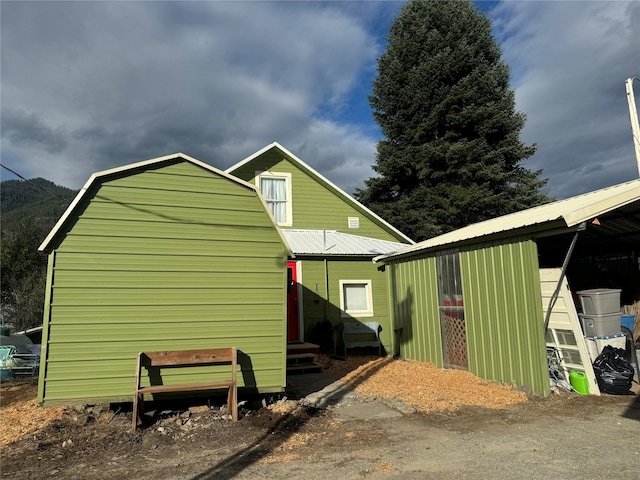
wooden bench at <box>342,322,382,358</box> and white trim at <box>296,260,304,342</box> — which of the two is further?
wooden bench at <box>342,322,382,358</box>

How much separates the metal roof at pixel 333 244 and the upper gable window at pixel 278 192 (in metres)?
0.57

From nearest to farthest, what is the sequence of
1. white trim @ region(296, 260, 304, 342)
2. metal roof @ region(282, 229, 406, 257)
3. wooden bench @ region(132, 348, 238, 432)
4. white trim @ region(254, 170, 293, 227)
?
wooden bench @ region(132, 348, 238, 432) → white trim @ region(296, 260, 304, 342) → metal roof @ region(282, 229, 406, 257) → white trim @ region(254, 170, 293, 227)

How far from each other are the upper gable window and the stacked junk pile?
8705 mm

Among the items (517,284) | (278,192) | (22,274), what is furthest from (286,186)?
(22,274)

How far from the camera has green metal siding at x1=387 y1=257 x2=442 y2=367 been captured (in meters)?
9.84

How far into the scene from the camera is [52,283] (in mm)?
6016

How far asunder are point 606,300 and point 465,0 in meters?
20.9

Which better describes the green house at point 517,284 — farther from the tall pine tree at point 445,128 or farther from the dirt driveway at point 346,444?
the tall pine tree at point 445,128

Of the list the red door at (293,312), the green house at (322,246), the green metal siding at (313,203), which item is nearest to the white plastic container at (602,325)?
the green house at (322,246)

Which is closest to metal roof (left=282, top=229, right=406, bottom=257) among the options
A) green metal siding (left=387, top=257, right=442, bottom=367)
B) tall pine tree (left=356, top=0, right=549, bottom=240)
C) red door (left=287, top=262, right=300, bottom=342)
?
red door (left=287, top=262, right=300, bottom=342)

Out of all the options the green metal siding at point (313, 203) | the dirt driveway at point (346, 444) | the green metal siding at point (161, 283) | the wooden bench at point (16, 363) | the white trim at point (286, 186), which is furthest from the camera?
the green metal siding at point (313, 203)

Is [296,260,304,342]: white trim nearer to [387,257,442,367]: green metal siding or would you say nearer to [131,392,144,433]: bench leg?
[387,257,442,367]: green metal siding

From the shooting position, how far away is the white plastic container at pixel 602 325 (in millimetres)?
7254

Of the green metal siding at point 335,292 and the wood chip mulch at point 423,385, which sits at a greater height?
the green metal siding at point 335,292
